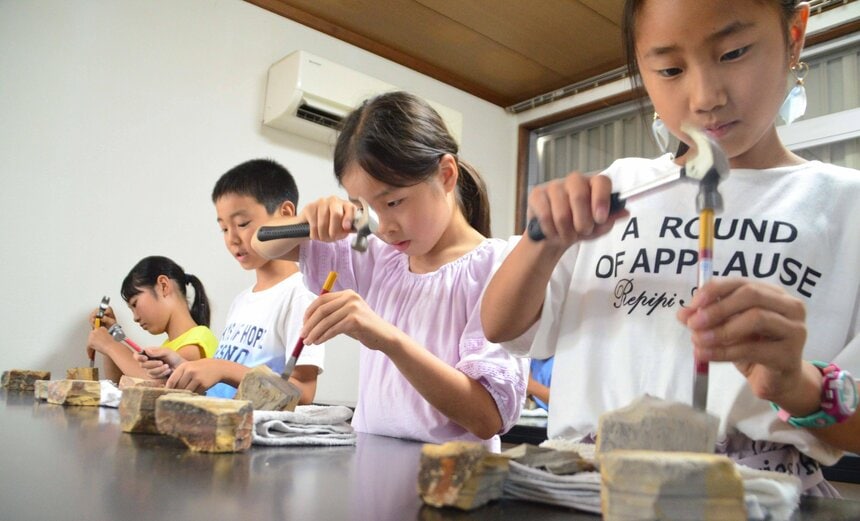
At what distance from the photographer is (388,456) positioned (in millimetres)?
685

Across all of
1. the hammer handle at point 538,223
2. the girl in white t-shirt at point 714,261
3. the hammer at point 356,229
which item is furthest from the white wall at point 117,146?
the hammer handle at point 538,223

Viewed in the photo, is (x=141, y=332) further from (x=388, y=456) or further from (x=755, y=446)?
(x=755, y=446)

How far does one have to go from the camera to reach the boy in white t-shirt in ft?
5.03

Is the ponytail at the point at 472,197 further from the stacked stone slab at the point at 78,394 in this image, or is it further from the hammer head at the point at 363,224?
the stacked stone slab at the point at 78,394

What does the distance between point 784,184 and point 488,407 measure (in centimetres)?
48

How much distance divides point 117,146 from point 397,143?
5.13 ft

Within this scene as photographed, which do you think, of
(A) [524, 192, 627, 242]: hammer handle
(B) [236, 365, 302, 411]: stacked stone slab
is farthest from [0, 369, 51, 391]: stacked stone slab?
(A) [524, 192, 627, 242]: hammer handle

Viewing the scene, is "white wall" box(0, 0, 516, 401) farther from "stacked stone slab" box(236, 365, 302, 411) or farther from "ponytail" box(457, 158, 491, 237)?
"stacked stone slab" box(236, 365, 302, 411)

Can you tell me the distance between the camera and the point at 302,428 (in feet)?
2.38

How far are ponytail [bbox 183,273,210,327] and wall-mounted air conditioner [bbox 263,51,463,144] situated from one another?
70 cm

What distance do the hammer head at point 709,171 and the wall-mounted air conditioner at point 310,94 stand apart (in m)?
2.07

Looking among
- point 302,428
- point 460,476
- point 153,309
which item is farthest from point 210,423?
point 153,309

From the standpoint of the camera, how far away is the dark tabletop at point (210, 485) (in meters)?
0.39

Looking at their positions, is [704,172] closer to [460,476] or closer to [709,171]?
[709,171]
